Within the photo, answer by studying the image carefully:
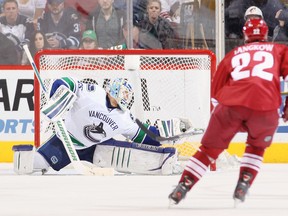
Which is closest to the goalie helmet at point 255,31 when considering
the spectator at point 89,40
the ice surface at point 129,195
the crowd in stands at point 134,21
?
the ice surface at point 129,195

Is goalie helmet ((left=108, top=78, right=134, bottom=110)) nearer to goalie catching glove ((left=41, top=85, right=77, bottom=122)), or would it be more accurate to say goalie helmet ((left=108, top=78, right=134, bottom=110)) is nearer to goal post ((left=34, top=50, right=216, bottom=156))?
goalie catching glove ((left=41, top=85, right=77, bottom=122))

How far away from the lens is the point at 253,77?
5949 mm

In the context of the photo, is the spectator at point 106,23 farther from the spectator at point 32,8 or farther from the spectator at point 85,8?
the spectator at point 32,8

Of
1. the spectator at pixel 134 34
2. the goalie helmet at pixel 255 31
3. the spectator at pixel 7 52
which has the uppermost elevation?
the goalie helmet at pixel 255 31

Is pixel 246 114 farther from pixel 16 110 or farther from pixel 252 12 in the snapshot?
pixel 16 110

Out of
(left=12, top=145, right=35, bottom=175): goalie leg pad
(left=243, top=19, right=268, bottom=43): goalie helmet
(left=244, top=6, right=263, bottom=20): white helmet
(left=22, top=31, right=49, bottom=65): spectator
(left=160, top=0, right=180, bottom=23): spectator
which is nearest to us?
(left=243, top=19, right=268, bottom=43): goalie helmet

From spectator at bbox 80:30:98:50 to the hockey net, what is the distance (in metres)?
0.52

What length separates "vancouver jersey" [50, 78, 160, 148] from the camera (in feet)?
29.1

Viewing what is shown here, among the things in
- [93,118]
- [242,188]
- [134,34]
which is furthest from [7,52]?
[242,188]

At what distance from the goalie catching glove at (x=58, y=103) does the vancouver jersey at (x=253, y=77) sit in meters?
2.65

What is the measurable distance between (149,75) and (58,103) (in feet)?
4.27

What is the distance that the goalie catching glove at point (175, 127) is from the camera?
357 inches

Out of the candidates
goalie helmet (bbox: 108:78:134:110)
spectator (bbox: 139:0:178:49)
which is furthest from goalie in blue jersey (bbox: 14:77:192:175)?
spectator (bbox: 139:0:178:49)


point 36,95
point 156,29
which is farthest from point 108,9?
point 36,95
